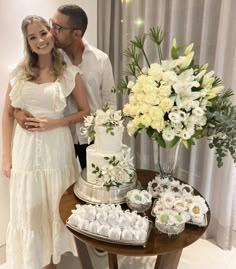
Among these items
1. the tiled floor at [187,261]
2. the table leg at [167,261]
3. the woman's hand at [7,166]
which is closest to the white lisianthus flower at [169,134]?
the table leg at [167,261]

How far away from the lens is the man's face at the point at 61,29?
1786 millimetres

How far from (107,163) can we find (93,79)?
0.65 meters

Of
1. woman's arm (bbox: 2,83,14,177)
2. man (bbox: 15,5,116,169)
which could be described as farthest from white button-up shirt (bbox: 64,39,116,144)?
woman's arm (bbox: 2,83,14,177)

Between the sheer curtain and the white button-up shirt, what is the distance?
497mm

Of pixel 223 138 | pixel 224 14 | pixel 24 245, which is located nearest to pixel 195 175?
pixel 223 138

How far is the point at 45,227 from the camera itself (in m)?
1.78

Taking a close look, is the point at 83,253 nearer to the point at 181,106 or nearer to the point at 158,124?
the point at 158,124

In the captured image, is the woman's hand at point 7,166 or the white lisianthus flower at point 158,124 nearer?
the white lisianthus flower at point 158,124

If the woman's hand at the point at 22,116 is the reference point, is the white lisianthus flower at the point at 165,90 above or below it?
above

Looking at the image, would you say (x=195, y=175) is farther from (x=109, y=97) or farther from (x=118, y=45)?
(x=118, y=45)

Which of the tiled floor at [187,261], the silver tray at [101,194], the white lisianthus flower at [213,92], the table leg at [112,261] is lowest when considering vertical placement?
the tiled floor at [187,261]

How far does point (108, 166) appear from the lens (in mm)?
1430

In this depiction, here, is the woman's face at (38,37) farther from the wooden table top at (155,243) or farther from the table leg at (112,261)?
the table leg at (112,261)

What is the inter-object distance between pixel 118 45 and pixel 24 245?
1578mm
